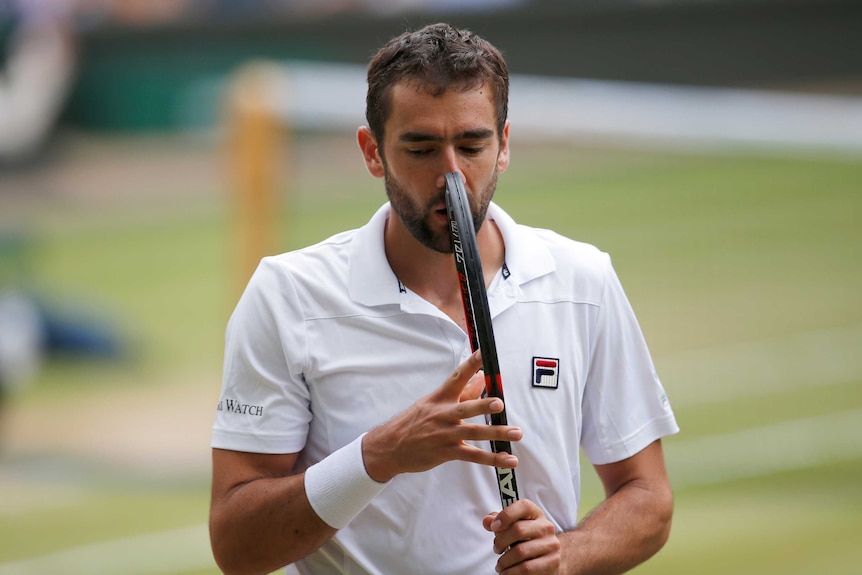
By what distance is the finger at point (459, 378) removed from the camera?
2.66 metres

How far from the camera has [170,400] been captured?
11.0 metres

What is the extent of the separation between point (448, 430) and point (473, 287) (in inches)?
11.2

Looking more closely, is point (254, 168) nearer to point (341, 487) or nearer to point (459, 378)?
point (341, 487)

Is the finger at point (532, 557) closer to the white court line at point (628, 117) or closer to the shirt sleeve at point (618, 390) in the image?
the shirt sleeve at point (618, 390)

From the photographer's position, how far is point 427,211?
2.97m

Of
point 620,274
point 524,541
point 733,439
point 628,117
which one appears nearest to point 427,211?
point 524,541

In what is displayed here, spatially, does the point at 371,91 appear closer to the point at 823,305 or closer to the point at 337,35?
the point at 823,305

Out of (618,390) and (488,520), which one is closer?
(488,520)

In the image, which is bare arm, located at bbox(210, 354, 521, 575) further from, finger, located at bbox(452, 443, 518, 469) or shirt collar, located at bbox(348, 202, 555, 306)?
shirt collar, located at bbox(348, 202, 555, 306)

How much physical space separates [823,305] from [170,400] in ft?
16.7

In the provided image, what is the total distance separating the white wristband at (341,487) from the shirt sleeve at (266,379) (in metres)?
0.17

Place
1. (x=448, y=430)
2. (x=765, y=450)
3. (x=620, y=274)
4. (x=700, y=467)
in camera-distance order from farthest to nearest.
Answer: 1. (x=620, y=274)
2. (x=765, y=450)
3. (x=700, y=467)
4. (x=448, y=430)

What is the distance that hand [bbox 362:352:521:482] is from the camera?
2631 mm

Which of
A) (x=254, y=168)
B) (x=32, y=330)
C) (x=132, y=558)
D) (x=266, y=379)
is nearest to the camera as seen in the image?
(x=266, y=379)
